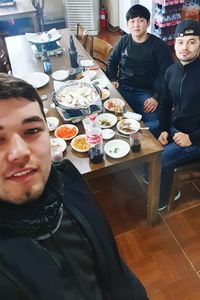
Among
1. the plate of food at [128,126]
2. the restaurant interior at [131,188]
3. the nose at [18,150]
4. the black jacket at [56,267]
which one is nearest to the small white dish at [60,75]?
the restaurant interior at [131,188]

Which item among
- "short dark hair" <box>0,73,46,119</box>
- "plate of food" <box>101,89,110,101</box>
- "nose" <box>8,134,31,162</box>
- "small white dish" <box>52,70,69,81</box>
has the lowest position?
"plate of food" <box>101,89,110,101</box>

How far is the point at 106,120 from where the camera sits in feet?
5.91

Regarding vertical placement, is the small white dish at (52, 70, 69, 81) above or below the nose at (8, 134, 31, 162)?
below

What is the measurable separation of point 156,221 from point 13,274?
4.43 ft

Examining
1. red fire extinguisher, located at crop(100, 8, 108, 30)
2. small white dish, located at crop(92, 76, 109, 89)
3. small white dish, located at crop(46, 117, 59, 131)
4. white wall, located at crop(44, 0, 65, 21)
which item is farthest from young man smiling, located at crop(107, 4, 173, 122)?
white wall, located at crop(44, 0, 65, 21)

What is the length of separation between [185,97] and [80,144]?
82cm

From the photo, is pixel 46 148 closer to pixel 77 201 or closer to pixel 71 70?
pixel 77 201

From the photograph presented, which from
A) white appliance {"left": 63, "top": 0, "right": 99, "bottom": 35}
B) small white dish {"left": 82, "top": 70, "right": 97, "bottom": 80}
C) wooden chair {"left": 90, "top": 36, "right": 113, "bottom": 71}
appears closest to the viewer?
small white dish {"left": 82, "top": 70, "right": 97, "bottom": 80}

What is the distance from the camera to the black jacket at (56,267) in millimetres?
833

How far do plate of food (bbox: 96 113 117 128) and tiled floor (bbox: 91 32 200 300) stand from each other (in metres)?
0.72

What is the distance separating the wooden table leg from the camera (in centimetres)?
166

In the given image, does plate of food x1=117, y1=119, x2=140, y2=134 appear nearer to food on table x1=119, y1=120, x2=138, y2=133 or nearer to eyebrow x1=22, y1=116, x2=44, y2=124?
food on table x1=119, y1=120, x2=138, y2=133

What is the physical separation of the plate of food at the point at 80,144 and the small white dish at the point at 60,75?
766mm

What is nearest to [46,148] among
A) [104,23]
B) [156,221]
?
[156,221]
